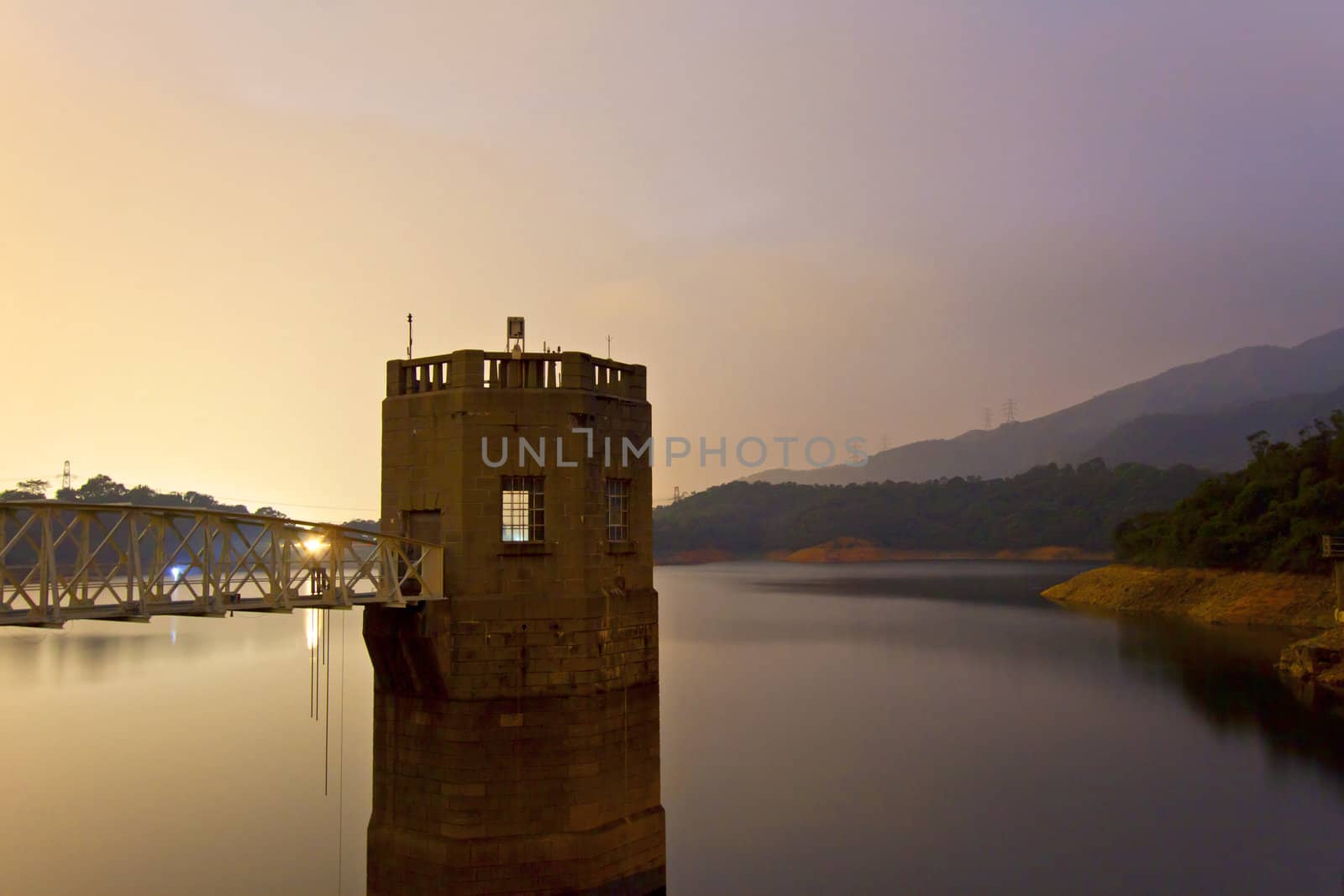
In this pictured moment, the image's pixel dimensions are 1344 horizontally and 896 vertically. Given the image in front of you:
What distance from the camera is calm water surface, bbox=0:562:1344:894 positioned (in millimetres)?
31453

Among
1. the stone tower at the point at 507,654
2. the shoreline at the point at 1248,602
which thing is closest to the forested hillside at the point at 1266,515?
the shoreline at the point at 1248,602

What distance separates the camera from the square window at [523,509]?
22234mm

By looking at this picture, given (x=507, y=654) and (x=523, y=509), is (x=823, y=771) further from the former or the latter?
(x=523, y=509)

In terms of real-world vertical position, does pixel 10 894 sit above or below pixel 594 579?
below

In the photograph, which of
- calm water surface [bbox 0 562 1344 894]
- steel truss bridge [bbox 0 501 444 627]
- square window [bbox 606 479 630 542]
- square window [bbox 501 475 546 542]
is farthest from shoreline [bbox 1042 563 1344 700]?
steel truss bridge [bbox 0 501 444 627]

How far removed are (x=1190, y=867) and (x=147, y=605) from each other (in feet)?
94.5

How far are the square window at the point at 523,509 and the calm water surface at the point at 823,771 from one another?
12.7m

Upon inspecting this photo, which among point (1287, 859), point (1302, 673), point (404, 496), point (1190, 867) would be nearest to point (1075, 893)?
point (1190, 867)

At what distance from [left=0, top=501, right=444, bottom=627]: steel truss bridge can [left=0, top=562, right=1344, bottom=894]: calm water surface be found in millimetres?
12991

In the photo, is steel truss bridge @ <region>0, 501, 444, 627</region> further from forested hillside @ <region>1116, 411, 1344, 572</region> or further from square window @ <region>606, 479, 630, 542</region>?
forested hillside @ <region>1116, 411, 1344, 572</region>

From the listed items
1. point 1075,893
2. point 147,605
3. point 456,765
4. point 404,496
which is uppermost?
point 404,496

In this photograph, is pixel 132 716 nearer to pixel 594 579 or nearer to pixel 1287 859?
pixel 594 579

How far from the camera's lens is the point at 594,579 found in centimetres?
2242

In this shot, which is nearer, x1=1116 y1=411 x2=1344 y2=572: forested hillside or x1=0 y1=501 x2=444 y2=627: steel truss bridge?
x1=0 y1=501 x2=444 y2=627: steel truss bridge
